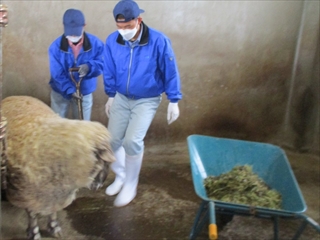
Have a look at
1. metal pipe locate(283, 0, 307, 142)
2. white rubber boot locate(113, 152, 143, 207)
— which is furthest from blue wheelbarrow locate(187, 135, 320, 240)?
metal pipe locate(283, 0, 307, 142)

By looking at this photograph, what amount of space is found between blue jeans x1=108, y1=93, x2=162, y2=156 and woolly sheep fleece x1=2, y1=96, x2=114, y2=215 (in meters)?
0.81

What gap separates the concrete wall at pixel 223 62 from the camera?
12.8ft

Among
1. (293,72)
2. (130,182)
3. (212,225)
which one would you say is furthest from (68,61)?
(293,72)

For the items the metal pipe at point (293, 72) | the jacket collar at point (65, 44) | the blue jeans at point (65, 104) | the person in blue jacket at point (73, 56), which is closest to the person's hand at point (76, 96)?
the person in blue jacket at point (73, 56)

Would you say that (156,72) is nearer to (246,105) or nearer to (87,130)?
(87,130)

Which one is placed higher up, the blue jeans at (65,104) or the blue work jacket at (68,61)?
the blue work jacket at (68,61)

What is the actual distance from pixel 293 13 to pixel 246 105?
125 cm

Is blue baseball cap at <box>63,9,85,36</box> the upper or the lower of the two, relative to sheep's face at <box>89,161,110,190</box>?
upper

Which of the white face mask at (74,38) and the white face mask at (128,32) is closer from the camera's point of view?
Answer: the white face mask at (128,32)

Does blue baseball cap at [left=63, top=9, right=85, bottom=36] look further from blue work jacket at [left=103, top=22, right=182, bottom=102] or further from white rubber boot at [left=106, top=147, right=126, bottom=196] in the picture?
white rubber boot at [left=106, top=147, right=126, bottom=196]

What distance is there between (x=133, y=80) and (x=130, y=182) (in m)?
1.01

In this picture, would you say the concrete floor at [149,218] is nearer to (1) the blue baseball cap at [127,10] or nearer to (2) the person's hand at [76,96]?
(2) the person's hand at [76,96]

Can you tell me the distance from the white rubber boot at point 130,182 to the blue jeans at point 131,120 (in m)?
0.09

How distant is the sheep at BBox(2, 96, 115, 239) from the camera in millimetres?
2393
